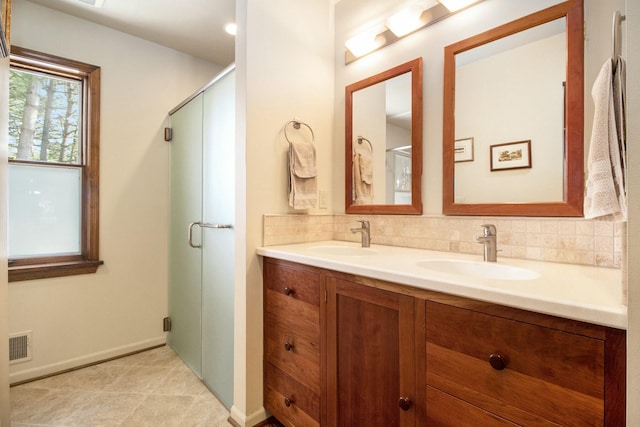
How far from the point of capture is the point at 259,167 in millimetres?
1600

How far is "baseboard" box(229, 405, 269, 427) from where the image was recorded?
1541 millimetres

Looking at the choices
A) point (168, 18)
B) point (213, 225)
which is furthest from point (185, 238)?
point (168, 18)

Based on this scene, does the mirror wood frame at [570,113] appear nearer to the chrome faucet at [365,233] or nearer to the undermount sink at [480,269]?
the undermount sink at [480,269]

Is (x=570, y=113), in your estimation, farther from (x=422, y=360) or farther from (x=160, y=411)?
(x=160, y=411)

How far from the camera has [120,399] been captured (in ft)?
5.92

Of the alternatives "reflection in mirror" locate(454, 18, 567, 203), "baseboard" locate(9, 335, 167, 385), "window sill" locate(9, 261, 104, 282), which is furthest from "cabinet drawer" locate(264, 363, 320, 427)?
"window sill" locate(9, 261, 104, 282)

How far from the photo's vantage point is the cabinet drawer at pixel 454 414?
31.1 inches

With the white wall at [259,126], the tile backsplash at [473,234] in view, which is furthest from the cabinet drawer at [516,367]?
the white wall at [259,126]

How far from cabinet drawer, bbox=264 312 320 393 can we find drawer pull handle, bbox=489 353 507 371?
2.29 feet

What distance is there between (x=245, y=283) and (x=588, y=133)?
1.57 meters

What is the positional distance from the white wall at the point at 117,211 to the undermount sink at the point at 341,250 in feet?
5.20

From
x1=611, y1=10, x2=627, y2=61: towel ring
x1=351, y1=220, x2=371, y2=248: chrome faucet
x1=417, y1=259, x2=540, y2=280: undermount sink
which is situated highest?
x1=611, y1=10, x2=627, y2=61: towel ring

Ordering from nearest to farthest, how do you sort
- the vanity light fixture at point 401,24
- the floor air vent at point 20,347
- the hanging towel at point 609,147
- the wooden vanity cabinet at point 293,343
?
1. the hanging towel at point 609,147
2. the wooden vanity cabinet at point 293,343
3. the vanity light fixture at point 401,24
4. the floor air vent at point 20,347

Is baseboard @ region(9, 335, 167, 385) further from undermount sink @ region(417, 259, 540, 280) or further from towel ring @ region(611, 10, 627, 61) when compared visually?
towel ring @ region(611, 10, 627, 61)
